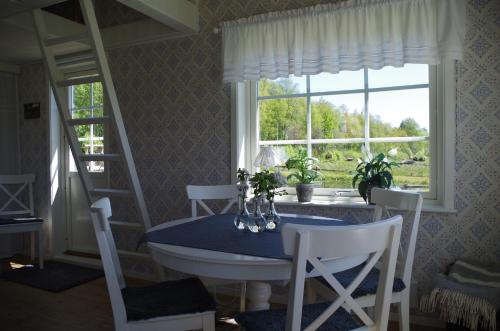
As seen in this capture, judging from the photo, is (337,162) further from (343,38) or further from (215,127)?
(215,127)

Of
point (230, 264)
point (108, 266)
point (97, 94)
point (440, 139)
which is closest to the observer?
point (230, 264)

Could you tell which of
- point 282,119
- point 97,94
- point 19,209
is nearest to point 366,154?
point 282,119

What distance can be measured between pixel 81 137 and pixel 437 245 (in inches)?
144

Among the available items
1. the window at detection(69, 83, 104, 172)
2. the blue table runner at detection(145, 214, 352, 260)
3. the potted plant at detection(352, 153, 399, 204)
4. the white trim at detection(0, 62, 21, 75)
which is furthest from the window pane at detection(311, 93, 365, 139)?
the white trim at detection(0, 62, 21, 75)

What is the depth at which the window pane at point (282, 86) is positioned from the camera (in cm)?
305

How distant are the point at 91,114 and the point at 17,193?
3.97 feet

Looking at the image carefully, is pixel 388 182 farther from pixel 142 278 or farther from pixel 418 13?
pixel 142 278

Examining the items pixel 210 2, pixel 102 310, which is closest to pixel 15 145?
pixel 102 310

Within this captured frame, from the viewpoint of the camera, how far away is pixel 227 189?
8.91ft

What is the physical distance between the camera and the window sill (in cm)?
246

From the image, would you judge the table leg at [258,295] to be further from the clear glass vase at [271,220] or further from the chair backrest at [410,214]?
the chair backrest at [410,214]

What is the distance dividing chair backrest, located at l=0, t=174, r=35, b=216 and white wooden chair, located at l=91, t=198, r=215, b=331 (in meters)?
2.99

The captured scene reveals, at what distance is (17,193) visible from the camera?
415 cm

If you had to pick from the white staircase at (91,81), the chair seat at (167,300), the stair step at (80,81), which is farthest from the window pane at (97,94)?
the chair seat at (167,300)
